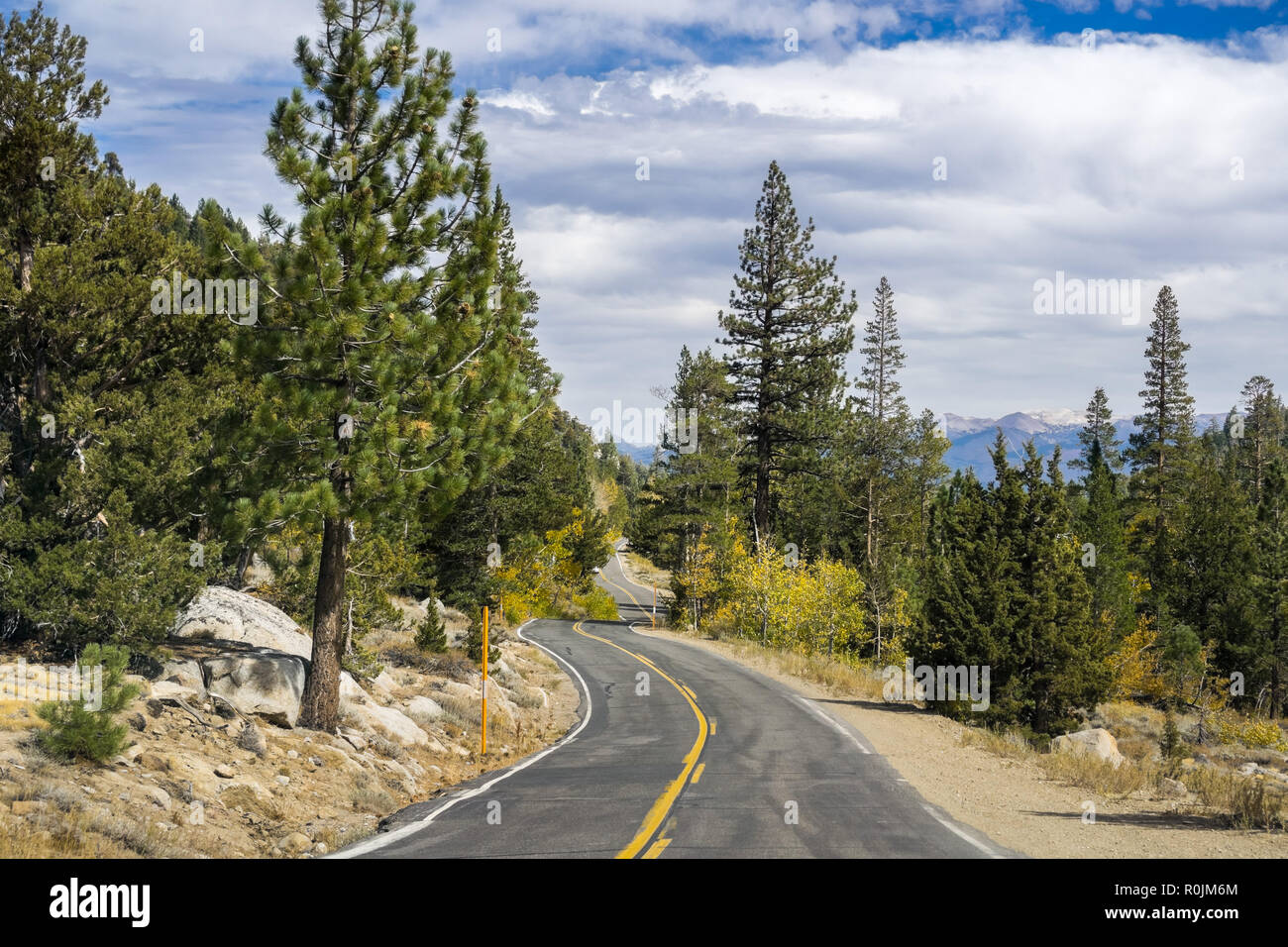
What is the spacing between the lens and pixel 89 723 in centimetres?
1018

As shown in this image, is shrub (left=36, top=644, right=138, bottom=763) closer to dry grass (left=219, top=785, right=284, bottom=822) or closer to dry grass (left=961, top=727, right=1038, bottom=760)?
dry grass (left=219, top=785, right=284, bottom=822)

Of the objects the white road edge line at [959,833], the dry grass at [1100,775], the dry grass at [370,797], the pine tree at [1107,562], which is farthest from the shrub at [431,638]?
the pine tree at [1107,562]

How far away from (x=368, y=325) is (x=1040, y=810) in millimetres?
12675

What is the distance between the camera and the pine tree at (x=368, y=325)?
45.7 feet

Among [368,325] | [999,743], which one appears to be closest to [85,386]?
[368,325]

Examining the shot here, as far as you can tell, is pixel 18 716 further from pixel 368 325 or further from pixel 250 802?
pixel 368 325

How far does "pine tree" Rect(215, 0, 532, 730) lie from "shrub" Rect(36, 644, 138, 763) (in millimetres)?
3421

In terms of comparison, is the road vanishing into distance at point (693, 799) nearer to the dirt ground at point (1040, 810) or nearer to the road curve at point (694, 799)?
the road curve at point (694, 799)

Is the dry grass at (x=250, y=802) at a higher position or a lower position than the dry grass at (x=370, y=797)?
higher

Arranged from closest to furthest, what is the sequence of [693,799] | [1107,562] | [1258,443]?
[693,799] < [1107,562] < [1258,443]

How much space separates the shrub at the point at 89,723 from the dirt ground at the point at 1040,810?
10.6m

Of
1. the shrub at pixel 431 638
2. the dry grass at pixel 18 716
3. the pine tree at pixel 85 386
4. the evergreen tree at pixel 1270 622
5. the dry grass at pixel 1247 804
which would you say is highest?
the pine tree at pixel 85 386
